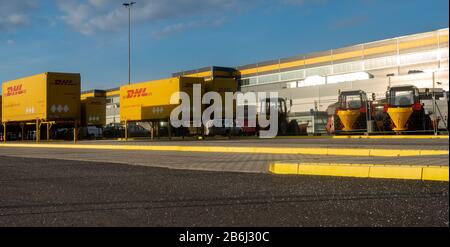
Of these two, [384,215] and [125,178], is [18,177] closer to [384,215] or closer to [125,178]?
[125,178]

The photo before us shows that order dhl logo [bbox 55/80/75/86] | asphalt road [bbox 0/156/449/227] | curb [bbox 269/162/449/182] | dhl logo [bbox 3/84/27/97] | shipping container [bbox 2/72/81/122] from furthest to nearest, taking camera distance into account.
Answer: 1. dhl logo [bbox 3/84/27/97]
2. dhl logo [bbox 55/80/75/86]
3. shipping container [bbox 2/72/81/122]
4. curb [bbox 269/162/449/182]
5. asphalt road [bbox 0/156/449/227]

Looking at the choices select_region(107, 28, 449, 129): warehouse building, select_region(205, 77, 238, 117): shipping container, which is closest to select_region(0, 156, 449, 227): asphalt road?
select_region(205, 77, 238, 117): shipping container

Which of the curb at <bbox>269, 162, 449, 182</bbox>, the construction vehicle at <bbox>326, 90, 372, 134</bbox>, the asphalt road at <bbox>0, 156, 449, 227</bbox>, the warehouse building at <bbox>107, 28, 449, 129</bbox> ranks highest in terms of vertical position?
the warehouse building at <bbox>107, 28, 449, 129</bbox>

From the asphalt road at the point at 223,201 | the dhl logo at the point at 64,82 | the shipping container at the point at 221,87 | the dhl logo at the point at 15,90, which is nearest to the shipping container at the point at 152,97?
the shipping container at the point at 221,87

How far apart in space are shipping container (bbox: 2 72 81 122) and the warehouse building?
49.4 ft

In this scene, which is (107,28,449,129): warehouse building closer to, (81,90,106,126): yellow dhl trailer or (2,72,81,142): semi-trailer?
(81,90,106,126): yellow dhl trailer

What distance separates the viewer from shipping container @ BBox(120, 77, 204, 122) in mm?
25234

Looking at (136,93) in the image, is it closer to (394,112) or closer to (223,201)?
(394,112)

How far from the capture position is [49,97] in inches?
1009

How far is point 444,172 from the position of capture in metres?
5.90

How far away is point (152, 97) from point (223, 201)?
2245 cm

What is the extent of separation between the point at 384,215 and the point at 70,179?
16.6 feet

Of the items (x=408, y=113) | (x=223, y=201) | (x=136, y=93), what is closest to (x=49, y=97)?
(x=136, y=93)
